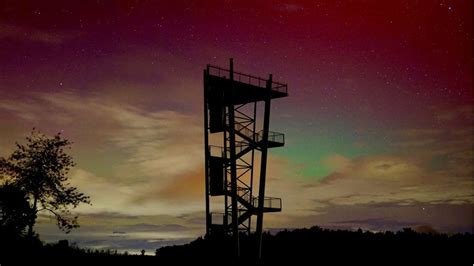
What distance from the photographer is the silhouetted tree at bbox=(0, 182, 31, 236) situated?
134 ft

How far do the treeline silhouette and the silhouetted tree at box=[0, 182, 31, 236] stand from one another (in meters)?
2.19

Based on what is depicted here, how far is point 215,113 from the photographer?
3569 cm

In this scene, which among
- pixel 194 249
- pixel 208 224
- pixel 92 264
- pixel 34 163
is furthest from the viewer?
pixel 34 163

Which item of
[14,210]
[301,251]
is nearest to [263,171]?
[301,251]

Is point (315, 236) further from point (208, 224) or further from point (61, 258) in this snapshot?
point (61, 258)

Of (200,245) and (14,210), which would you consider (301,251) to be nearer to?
(200,245)

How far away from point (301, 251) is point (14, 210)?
22665mm

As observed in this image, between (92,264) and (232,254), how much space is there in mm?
8892

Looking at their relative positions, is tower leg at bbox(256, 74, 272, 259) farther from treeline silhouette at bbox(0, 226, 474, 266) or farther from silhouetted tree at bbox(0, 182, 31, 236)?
silhouetted tree at bbox(0, 182, 31, 236)

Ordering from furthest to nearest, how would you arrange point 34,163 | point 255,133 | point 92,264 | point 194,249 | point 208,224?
1. point 34,163
2. point 194,249
3. point 255,133
4. point 208,224
5. point 92,264

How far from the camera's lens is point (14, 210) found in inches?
1636

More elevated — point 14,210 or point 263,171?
point 263,171

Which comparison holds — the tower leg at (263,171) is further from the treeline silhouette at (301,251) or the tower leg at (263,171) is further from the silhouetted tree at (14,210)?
the silhouetted tree at (14,210)

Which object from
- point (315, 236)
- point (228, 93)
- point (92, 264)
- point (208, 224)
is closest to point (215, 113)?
point (228, 93)
